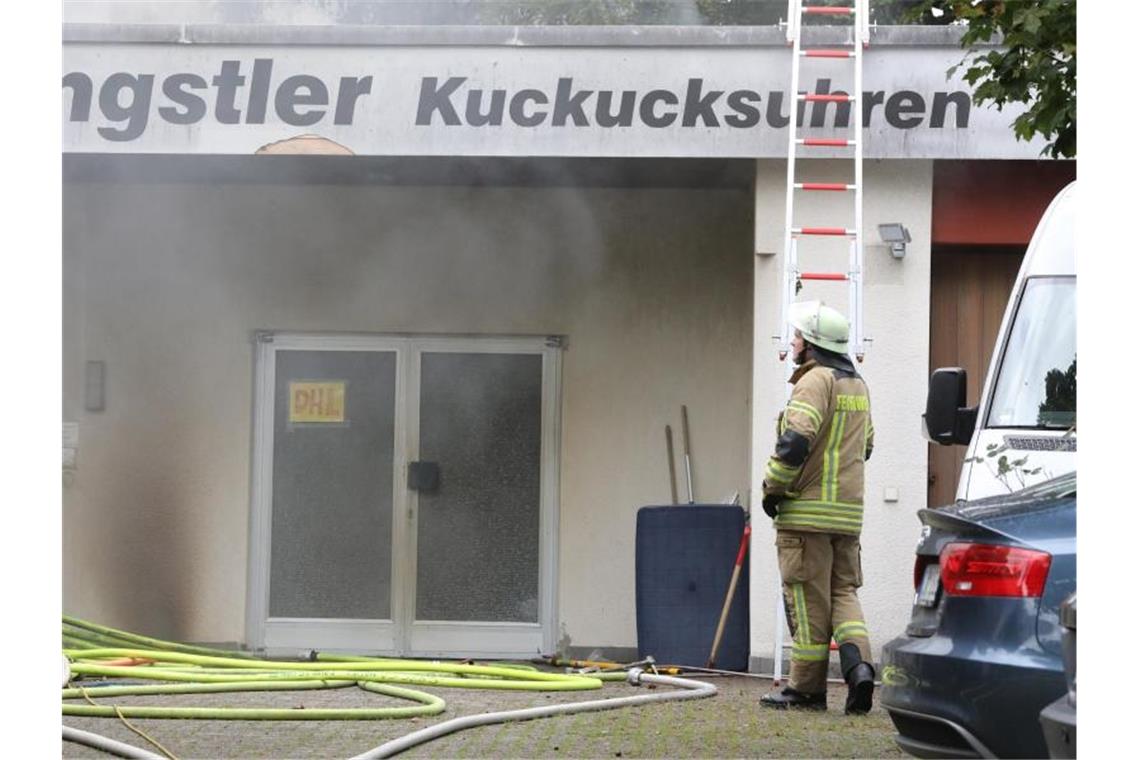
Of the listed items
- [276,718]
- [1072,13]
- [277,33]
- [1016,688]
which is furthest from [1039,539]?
[277,33]

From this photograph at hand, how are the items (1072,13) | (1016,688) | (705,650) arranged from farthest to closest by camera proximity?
1. (705,650)
2. (1072,13)
3. (1016,688)

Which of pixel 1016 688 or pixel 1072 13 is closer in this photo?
pixel 1016 688

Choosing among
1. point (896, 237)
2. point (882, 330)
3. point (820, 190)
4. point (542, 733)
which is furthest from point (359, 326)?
point (542, 733)

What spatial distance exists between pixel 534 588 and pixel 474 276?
212cm

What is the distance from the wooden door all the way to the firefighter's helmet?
259 cm

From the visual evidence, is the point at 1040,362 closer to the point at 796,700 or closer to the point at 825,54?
the point at 796,700

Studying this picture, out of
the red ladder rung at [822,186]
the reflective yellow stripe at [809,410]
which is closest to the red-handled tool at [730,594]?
the red ladder rung at [822,186]

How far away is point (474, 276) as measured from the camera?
464 inches

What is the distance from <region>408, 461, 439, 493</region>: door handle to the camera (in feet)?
38.4

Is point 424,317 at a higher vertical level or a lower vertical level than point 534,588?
higher

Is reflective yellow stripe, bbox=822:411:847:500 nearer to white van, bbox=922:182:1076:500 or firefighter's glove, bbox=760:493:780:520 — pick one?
firefighter's glove, bbox=760:493:780:520

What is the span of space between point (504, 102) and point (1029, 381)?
12.4 feet

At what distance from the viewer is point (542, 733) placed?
25.2 ft

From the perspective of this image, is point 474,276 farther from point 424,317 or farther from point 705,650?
point 705,650
